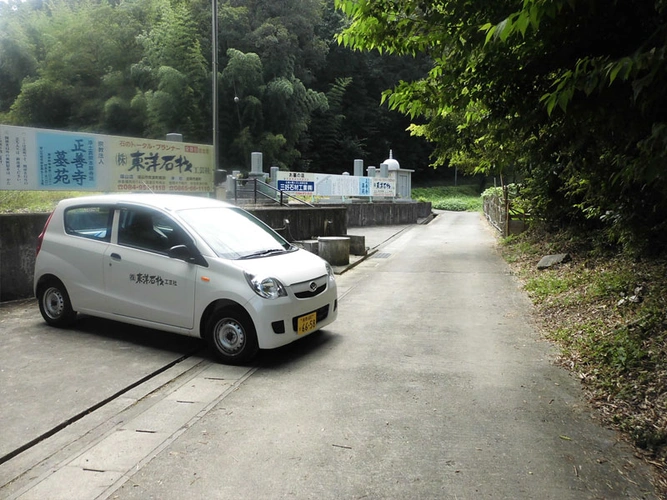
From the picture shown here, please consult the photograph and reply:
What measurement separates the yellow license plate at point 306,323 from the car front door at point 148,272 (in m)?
1.14

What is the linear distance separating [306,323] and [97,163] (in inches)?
243

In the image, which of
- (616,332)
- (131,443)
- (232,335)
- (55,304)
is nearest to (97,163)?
(55,304)

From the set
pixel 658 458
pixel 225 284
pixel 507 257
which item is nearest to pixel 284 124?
pixel 507 257

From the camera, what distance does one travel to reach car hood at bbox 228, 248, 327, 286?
18.6 ft

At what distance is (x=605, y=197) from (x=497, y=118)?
3.94 meters

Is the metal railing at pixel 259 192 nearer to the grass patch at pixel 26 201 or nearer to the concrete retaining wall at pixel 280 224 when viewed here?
the concrete retaining wall at pixel 280 224

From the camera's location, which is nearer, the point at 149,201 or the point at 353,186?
the point at 149,201

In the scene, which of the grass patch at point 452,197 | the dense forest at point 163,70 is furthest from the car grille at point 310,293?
the grass patch at point 452,197

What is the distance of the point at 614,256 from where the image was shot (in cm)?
962

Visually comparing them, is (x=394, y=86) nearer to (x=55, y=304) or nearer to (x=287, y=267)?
(x=287, y=267)

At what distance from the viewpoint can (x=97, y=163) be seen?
9.94m

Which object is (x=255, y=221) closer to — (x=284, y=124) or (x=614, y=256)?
(x=614, y=256)

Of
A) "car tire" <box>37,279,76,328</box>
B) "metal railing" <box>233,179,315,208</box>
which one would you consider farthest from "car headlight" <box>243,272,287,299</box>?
"metal railing" <box>233,179,315,208</box>

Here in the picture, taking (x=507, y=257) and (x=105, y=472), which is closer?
(x=105, y=472)
